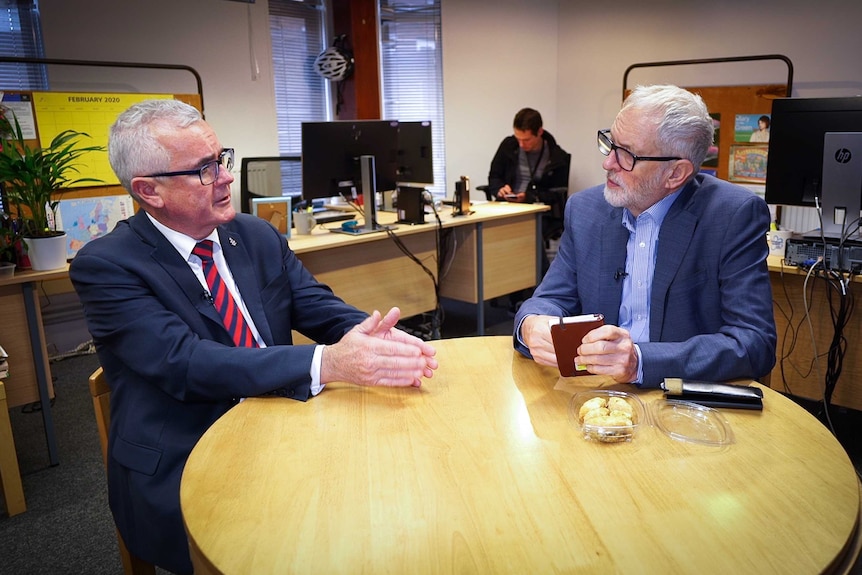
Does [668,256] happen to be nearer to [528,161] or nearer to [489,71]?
[528,161]

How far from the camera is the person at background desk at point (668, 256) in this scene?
1479 millimetres

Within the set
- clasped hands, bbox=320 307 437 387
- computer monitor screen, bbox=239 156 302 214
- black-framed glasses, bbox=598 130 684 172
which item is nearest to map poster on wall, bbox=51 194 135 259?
computer monitor screen, bbox=239 156 302 214

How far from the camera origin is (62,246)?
2785 millimetres

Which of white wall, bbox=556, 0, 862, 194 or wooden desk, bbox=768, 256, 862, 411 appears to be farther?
white wall, bbox=556, 0, 862, 194

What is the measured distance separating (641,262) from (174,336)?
1148 mm

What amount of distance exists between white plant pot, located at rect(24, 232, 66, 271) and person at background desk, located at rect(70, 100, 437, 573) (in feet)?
4.63

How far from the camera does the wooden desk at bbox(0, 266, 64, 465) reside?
2648 millimetres

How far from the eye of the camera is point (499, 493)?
3.32ft

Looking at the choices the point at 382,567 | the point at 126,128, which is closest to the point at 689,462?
the point at 382,567

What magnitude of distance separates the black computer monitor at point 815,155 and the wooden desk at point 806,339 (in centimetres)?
30

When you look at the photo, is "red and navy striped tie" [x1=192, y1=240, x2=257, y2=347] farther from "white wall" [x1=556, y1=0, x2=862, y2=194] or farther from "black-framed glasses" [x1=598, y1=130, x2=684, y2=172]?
"white wall" [x1=556, y1=0, x2=862, y2=194]

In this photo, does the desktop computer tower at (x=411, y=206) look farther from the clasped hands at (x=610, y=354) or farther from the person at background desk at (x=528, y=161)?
the clasped hands at (x=610, y=354)

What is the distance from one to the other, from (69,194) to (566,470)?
13.5 ft

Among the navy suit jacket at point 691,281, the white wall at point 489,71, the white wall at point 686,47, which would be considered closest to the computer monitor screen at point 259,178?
the navy suit jacket at point 691,281
